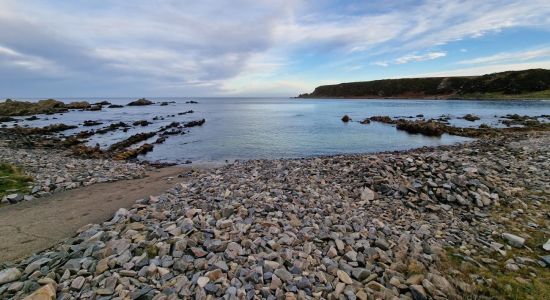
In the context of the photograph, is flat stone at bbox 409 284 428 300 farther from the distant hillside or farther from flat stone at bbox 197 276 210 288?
the distant hillside

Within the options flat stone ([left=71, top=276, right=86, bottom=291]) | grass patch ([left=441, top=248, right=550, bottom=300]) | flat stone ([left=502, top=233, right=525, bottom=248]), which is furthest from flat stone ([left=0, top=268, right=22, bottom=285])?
flat stone ([left=502, top=233, right=525, bottom=248])

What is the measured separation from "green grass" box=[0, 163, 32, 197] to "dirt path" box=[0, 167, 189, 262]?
1.39m

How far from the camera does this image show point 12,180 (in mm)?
12516

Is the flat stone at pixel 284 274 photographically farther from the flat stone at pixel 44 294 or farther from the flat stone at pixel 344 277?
the flat stone at pixel 44 294

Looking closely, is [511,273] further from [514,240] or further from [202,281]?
[202,281]

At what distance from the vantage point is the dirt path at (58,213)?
301 inches

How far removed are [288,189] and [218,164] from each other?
12.0 metres

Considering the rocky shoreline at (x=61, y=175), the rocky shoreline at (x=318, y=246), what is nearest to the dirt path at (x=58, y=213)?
the rocky shoreline at (x=61, y=175)

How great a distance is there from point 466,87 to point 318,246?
142 m

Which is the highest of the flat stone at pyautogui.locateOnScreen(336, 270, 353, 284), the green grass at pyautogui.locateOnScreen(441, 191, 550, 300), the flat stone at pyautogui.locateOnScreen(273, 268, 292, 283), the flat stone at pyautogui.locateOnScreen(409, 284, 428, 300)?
the flat stone at pyautogui.locateOnScreen(273, 268, 292, 283)

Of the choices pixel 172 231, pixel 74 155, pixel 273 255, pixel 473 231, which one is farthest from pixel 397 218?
pixel 74 155

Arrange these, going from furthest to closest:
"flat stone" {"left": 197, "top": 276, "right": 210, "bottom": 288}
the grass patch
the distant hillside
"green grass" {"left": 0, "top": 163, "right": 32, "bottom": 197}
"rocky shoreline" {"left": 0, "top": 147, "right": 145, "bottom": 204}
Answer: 1. the distant hillside
2. "green grass" {"left": 0, "top": 163, "right": 32, "bottom": 197}
3. "rocky shoreline" {"left": 0, "top": 147, "right": 145, "bottom": 204}
4. "flat stone" {"left": 197, "top": 276, "right": 210, "bottom": 288}
5. the grass patch

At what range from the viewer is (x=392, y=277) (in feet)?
17.3

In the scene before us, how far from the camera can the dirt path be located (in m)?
7.66
